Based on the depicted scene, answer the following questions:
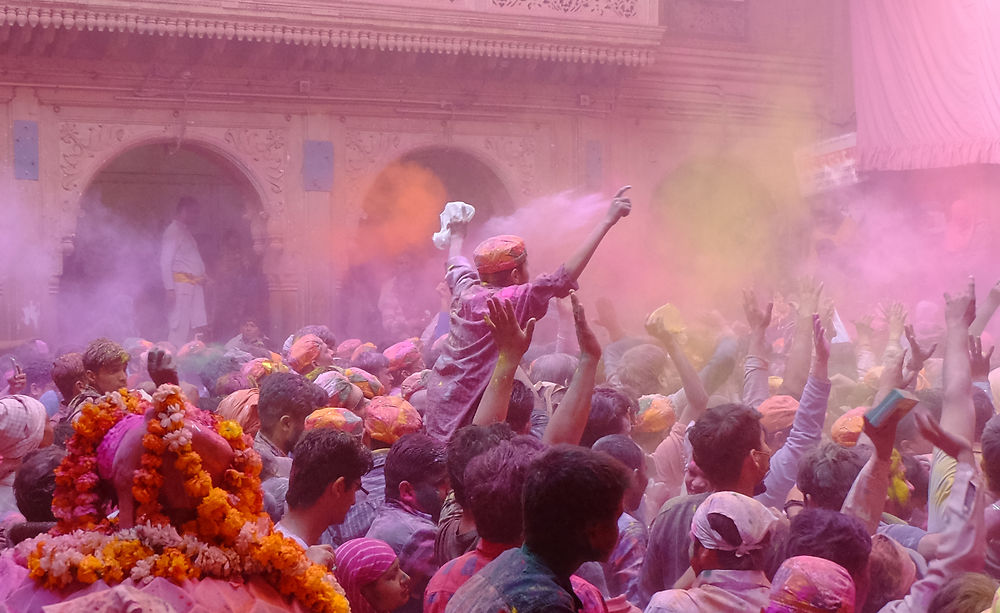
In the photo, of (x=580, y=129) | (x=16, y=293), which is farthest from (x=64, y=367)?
(x=580, y=129)

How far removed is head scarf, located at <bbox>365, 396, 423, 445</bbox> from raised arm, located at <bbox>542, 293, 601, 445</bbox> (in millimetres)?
1211

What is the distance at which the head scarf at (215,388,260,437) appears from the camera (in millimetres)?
4977

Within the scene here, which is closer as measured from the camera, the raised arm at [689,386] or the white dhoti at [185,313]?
the raised arm at [689,386]

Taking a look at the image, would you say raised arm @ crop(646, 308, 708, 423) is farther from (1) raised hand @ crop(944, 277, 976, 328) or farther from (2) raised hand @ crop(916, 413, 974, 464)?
(2) raised hand @ crop(916, 413, 974, 464)

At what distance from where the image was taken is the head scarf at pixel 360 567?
2.99m

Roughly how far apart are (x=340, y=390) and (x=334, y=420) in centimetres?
102

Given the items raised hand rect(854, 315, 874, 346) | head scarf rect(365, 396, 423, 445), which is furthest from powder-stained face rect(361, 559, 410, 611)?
raised hand rect(854, 315, 874, 346)

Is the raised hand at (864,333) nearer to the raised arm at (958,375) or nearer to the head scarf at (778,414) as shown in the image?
the head scarf at (778,414)

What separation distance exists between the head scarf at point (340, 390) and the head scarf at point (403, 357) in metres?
2.26

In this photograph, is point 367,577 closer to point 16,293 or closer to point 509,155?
point 16,293

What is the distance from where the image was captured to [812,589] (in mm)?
2537

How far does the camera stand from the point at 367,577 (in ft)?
9.79

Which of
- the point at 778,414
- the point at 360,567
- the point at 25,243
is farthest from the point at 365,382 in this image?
the point at 25,243

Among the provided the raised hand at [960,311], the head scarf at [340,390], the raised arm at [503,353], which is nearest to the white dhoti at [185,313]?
the head scarf at [340,390]
